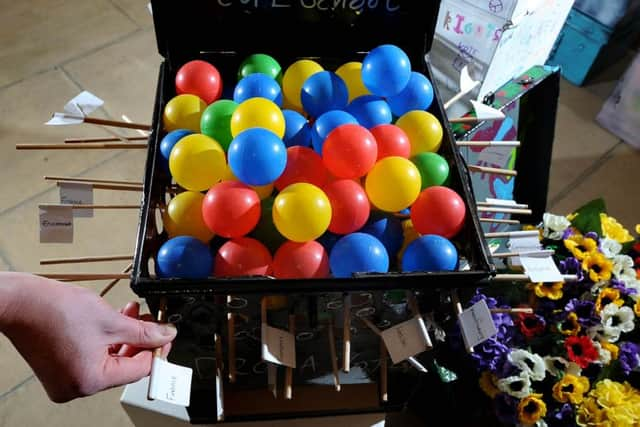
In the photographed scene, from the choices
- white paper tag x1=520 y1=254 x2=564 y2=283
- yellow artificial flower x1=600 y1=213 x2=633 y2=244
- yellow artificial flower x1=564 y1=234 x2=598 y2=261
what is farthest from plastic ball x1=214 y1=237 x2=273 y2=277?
yellow artificial flower x1=600 y1=213 x2=633 y2=244

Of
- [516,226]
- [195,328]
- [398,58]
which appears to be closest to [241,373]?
[195,328]

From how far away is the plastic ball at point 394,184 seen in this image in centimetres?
98

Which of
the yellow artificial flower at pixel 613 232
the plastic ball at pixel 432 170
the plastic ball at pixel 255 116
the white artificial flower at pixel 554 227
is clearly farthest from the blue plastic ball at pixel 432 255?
the yellow artificial flower at pixel 613 232

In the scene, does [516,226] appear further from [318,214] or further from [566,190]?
[318,214]

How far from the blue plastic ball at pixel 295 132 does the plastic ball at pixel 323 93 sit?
4 cm

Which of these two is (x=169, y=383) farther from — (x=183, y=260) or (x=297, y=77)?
(x=297, y=77)

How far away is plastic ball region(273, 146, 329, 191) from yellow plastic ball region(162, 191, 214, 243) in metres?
0.17

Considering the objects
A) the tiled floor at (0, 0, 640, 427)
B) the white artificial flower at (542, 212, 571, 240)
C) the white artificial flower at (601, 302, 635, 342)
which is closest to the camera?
the white artificial flower at (601, 302, 635, 342)

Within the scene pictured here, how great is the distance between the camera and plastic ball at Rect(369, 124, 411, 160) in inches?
41.9

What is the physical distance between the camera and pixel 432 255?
923 mm

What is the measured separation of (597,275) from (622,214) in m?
1.12

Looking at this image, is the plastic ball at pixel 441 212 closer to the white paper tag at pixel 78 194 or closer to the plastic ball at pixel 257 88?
the plastic ball at pixel 257 88

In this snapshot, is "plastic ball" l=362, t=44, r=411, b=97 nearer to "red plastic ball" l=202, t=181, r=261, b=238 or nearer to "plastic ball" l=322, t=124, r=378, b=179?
"plastic ball" l=322, t=124, r=378, b=179

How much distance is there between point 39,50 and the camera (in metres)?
2.65
